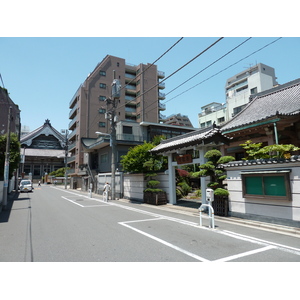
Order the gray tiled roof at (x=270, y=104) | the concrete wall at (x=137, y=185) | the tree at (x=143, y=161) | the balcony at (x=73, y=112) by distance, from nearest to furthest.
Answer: the gray tiled roof at (x=270, y=104) < the concrete wall at (x=137, y=185) < the tree at (x=143, y=161) < the balcony at (x=73, y=112)

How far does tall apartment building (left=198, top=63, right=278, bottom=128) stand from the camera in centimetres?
3834

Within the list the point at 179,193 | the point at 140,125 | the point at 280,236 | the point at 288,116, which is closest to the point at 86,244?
the point at 280,236

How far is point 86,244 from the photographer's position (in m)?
5.89

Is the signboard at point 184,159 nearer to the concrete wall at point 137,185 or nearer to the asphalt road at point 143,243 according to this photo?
the concrete wall at point 137,185

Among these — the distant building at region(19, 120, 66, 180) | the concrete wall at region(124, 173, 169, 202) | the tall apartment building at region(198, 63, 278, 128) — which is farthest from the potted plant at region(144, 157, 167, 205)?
the distant building at region(19, 120, 66, 180)

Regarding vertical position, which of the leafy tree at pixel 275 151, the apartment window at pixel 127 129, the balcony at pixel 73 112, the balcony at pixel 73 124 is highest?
the balcony at pixel 73 112

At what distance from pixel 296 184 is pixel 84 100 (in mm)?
41319

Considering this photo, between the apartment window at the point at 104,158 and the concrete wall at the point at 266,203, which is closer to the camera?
the concrete wall at the point at 266,203

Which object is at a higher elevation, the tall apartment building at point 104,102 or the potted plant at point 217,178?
the tall apartment building at point 104,102

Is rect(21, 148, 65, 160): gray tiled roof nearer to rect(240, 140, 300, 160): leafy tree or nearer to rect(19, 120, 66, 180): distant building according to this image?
rect(19, 120, 66, 180): distant building

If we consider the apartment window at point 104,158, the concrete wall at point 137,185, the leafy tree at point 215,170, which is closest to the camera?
the leafy tree at point 215,170

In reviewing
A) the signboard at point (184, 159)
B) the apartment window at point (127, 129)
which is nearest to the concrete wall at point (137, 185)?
the signboard at point (184, 159)

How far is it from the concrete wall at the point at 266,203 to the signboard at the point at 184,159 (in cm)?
335

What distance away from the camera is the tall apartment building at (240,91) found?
38344 millimetres
